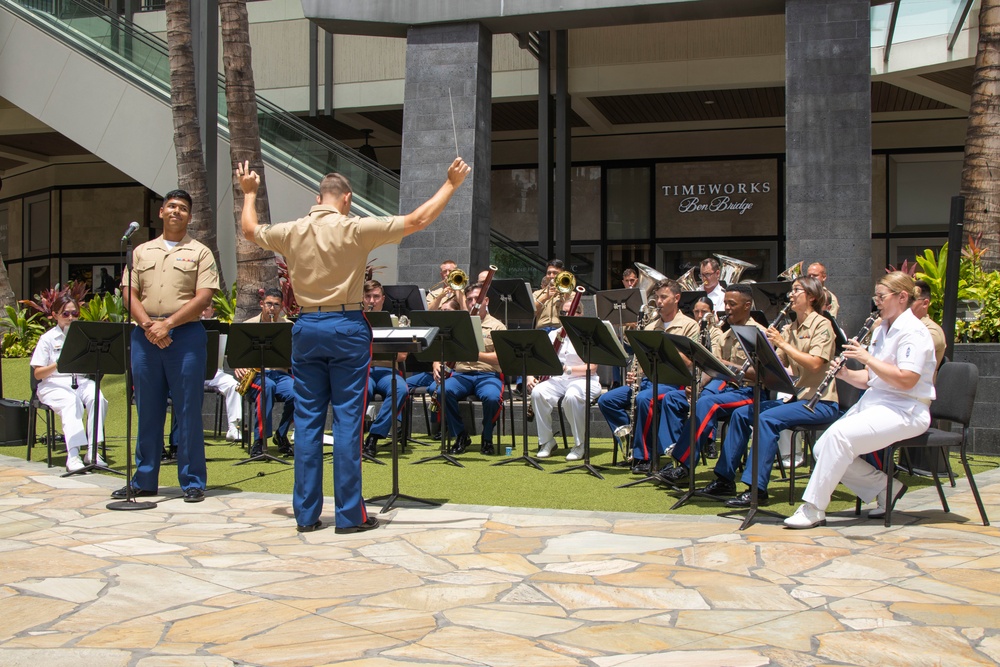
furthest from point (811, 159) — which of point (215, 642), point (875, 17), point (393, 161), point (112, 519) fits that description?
point (393, 161)

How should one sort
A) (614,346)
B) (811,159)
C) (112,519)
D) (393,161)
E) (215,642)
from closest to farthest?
(215,642), (112,519), (614,346), (811,159), (393,161)

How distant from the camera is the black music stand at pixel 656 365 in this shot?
7496mm

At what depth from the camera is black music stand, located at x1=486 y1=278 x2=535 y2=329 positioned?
11.0m

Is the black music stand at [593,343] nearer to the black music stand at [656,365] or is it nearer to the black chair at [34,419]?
the black music stand at [656,365]

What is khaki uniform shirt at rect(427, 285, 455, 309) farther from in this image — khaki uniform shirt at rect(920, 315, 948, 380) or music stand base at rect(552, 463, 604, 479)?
khaki uniform shirt at rect(920, 315, 948, 380)

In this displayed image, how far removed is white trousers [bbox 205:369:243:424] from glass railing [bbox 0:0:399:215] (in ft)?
15.1

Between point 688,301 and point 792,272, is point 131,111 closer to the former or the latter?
→ point 688,301

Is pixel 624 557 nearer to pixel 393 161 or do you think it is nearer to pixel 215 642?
pixel 215 642

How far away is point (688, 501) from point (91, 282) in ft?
72.4

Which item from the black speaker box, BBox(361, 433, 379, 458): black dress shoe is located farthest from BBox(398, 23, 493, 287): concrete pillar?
the black speaker box

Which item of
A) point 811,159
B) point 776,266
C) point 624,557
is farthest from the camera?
point 776,266

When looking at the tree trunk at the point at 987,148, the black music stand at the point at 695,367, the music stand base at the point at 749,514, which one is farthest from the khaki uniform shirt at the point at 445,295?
the tree trunk at the point at 987,148

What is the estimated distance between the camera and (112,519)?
6.77 m

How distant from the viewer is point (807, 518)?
639 centimetres
